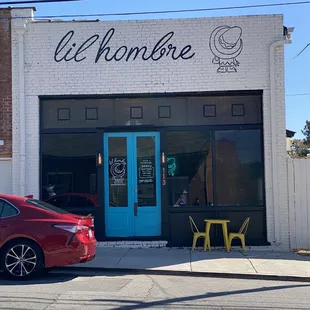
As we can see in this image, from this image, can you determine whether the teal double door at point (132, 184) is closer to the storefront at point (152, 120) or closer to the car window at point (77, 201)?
the storefront at point (152, 120)

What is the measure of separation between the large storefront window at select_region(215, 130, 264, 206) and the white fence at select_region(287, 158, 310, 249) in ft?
2.50

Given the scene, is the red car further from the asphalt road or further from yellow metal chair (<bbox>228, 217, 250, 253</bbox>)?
yellow metal chair (<bbox>228, 217, 250, 253</bbox>)

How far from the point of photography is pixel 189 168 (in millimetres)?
12367

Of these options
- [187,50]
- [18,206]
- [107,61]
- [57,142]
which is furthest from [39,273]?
[187,50]

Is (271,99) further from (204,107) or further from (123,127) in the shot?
(123,127)

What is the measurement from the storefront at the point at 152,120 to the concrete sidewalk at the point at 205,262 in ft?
3.00

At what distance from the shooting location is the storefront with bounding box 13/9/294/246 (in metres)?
12.3

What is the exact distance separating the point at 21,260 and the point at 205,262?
3.88m

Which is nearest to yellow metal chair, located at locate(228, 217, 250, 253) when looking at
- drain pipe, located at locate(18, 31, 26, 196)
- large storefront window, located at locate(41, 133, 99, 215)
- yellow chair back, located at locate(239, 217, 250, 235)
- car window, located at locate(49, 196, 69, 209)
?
yellow chair back, located at locate(239, 217, 250, 235)

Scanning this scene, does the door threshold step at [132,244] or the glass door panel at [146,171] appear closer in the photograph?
the door threshold step at [132,244]

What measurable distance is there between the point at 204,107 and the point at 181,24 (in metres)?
2.20

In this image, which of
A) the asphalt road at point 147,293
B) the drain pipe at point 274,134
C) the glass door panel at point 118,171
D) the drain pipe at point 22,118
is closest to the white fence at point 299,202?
the drain pipe at point 274,134

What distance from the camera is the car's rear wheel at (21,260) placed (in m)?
8.38

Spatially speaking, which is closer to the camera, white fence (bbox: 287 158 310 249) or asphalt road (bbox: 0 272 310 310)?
asphalt road (bbox: 0 272 310 310)
